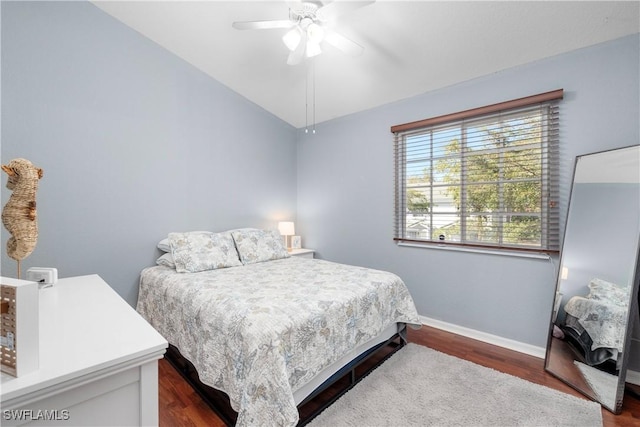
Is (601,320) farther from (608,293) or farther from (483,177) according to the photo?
(483,177)

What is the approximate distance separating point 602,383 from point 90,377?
277 cm

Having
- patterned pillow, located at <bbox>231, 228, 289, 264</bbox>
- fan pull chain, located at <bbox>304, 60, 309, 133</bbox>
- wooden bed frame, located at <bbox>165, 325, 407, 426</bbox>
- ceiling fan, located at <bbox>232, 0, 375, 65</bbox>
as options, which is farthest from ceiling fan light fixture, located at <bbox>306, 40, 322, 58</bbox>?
wooden bed frame, located at <bbox>165, 325, 407, 426</bbox>

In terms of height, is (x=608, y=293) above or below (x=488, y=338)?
above

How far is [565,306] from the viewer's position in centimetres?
217

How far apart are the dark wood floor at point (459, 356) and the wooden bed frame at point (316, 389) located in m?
0.04

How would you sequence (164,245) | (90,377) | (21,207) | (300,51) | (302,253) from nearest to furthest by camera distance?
(90,377) < (21,207) < (300,51) < (164,245) < (302,253)

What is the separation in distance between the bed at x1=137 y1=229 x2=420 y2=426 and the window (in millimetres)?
1042

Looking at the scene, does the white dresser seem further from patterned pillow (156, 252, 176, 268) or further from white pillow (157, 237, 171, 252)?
white pillow (157, 237, 171, 252)

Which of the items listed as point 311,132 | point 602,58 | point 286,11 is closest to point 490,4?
point 602,58

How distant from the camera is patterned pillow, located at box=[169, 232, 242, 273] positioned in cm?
255

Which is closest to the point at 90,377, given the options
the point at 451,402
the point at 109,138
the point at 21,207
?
the point at 21,207

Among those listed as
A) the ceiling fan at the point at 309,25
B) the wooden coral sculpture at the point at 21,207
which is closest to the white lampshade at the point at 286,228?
the ceiling fan at the point at 309,25

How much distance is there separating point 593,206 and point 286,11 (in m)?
2.82

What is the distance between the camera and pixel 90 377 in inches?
30.5
